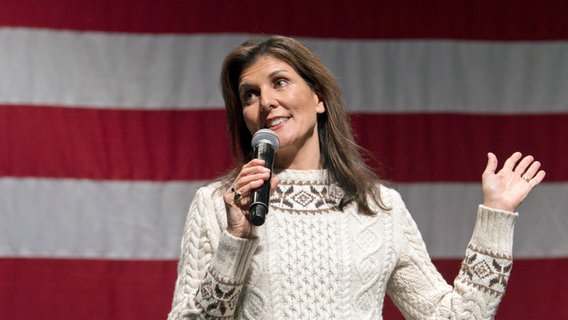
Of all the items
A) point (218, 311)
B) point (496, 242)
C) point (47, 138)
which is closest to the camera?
point (218, 311)

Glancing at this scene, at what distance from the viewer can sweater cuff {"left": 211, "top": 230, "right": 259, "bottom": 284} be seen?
178 centimetres

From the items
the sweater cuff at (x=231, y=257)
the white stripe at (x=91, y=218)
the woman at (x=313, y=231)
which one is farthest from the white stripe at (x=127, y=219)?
the sweater cuff at (x=231, y=257)

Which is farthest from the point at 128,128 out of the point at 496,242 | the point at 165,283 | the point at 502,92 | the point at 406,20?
the point at 496,242

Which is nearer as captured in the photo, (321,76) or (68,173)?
(321,76)

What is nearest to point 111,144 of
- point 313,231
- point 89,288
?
point 89,288

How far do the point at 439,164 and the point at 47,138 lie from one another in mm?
1048

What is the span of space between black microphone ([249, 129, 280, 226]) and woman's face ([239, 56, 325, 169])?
152 mm

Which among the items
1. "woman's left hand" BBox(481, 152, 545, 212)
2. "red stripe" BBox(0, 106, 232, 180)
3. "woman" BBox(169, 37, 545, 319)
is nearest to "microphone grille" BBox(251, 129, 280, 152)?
"woman" BBox(169, 37, 545, 319)

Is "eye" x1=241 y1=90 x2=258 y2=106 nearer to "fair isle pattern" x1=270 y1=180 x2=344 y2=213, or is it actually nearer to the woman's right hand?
"fair isle pattern" x1=270 y1=180 x2=344 y2=213

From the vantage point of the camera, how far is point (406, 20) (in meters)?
2.91

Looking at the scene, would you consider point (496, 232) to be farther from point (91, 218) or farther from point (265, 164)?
point (91, 218)

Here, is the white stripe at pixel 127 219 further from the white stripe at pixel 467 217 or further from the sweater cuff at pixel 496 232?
the sweater cuff at pixel 496 232

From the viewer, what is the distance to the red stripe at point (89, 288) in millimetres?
2814

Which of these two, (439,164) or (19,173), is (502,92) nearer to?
(439,164)
